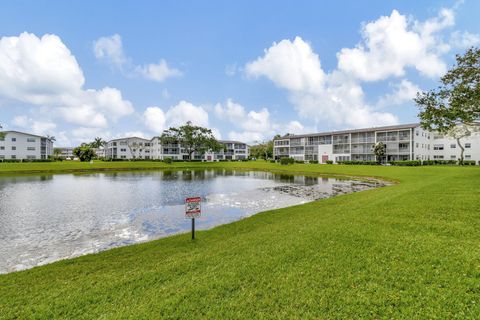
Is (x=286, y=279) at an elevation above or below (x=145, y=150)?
below

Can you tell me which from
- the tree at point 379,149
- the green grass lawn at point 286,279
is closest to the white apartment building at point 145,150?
the tree at point 379,149

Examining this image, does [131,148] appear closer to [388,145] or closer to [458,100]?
[388,145]

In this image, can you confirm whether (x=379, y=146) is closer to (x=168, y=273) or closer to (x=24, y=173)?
(x=168, y=273)

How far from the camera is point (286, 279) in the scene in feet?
18.5

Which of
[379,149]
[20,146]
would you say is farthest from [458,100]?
[20,146]

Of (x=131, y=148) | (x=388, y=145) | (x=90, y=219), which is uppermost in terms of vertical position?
(x=131, y=148)

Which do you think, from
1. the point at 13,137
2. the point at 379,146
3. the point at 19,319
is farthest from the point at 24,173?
the point at 379,146

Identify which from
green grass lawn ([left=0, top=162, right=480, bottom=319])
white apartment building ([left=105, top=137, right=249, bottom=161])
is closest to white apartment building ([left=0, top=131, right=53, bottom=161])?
white apartment building ([left=105, top=137, right=249, bottom=161])

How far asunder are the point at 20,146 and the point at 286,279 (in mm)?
115664

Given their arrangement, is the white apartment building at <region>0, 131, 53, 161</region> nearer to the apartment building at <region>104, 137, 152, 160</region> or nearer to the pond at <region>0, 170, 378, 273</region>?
the apartment building at <region>104, 137, 152, 160</region>

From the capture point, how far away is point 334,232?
8.64 metres

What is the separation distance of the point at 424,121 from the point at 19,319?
2749cm

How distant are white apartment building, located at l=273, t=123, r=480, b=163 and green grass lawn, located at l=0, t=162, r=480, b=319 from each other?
69150 millimetres

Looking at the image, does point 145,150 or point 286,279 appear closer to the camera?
point 286,279
